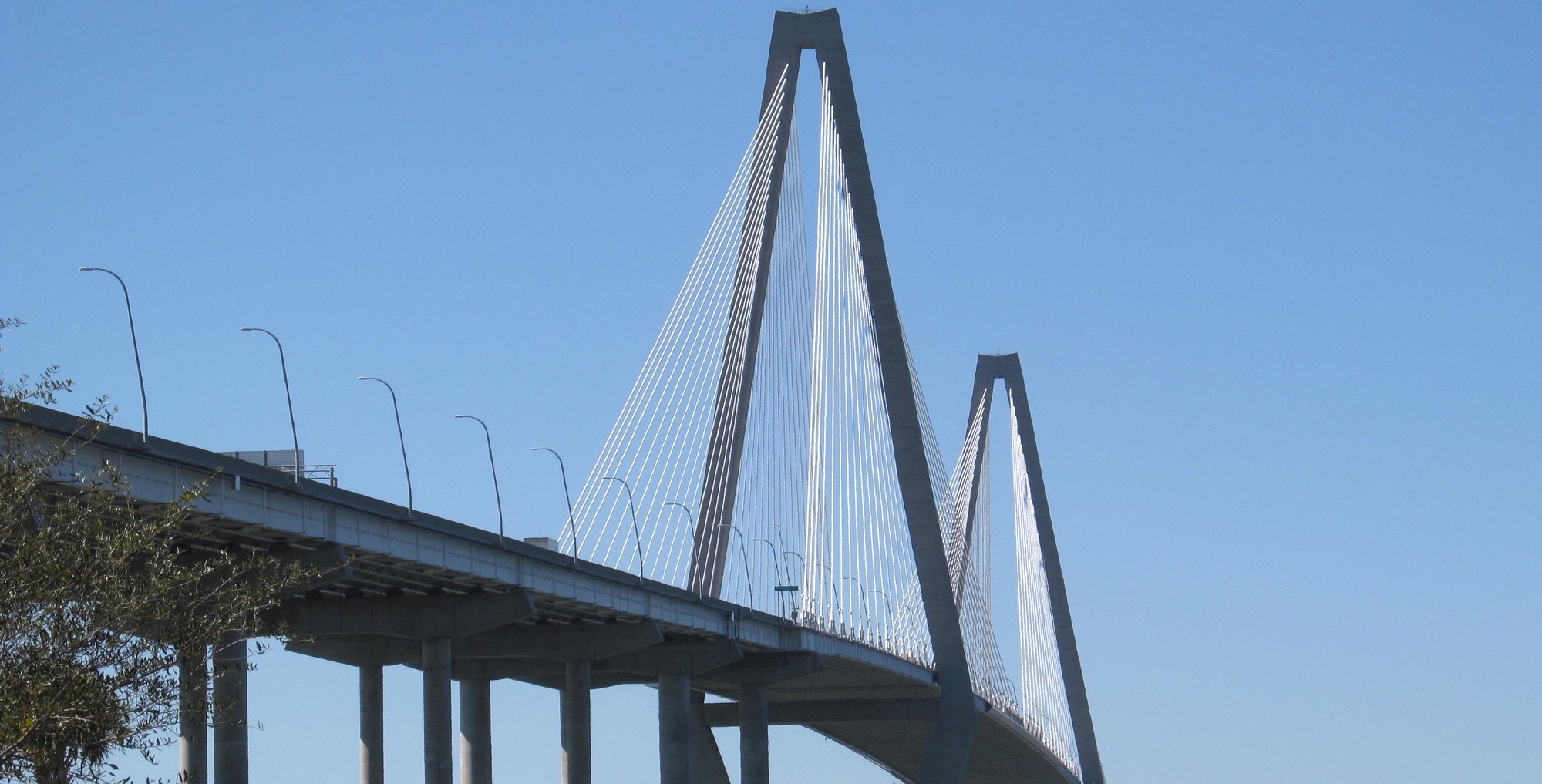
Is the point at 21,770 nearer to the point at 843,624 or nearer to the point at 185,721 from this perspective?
the point at 185,721

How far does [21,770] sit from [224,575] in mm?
16415

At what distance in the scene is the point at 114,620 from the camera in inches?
870

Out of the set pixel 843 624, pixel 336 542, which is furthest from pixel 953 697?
pixel 336 542

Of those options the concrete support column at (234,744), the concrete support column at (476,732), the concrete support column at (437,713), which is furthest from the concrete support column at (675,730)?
the concrete support column at (234,744)

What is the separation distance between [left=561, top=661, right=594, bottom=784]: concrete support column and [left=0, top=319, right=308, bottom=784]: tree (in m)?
39.4

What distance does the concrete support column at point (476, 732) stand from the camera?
194ft

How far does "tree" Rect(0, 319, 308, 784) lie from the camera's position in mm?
21234

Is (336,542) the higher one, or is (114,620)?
(336,542)

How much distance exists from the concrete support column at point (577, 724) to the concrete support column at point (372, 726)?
5.92m

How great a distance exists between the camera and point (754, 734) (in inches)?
2862

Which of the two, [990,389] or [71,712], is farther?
[990,389]

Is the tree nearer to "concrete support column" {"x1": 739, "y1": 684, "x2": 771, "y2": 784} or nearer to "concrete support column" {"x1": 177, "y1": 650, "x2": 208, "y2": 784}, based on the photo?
"concrete support column" {"x1": 177, "y1": 650, "x2": 208, "y2": 784}

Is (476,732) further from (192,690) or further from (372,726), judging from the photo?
(192,690)

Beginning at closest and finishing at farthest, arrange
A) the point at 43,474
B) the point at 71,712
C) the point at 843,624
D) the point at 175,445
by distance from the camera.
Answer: the point at 71,712
the point at 43,474
the point at 175,445
the point at 843,624
